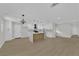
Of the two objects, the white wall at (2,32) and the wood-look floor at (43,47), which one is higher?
the white wall at (2,32)

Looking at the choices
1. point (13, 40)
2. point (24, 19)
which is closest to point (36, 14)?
point (24, 19)

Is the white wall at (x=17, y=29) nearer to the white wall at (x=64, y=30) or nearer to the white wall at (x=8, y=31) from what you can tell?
the white wall at (x=8, y=31)

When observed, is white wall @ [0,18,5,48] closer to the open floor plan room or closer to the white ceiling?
the open floor plan room

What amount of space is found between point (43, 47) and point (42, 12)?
18.3 inches

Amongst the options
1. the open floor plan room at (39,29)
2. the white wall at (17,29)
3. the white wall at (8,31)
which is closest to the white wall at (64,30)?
the open floor plan room at (39,29)

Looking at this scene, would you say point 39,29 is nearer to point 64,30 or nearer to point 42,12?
point 42,12

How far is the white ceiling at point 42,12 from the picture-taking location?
4.63m

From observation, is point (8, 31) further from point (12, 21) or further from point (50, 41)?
point (50, 41)

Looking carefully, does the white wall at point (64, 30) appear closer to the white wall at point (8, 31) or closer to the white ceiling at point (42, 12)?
the white ceiling at point (42, 12)

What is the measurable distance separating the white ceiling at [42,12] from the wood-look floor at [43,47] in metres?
0.28

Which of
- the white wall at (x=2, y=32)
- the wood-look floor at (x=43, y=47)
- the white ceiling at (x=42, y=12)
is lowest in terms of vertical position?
the wood-look floor at (x=43, y=47)

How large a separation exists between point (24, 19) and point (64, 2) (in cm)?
57

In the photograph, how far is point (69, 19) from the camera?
15.2ft

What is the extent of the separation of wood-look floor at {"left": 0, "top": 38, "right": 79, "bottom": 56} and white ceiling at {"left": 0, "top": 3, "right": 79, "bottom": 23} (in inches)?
11.0
